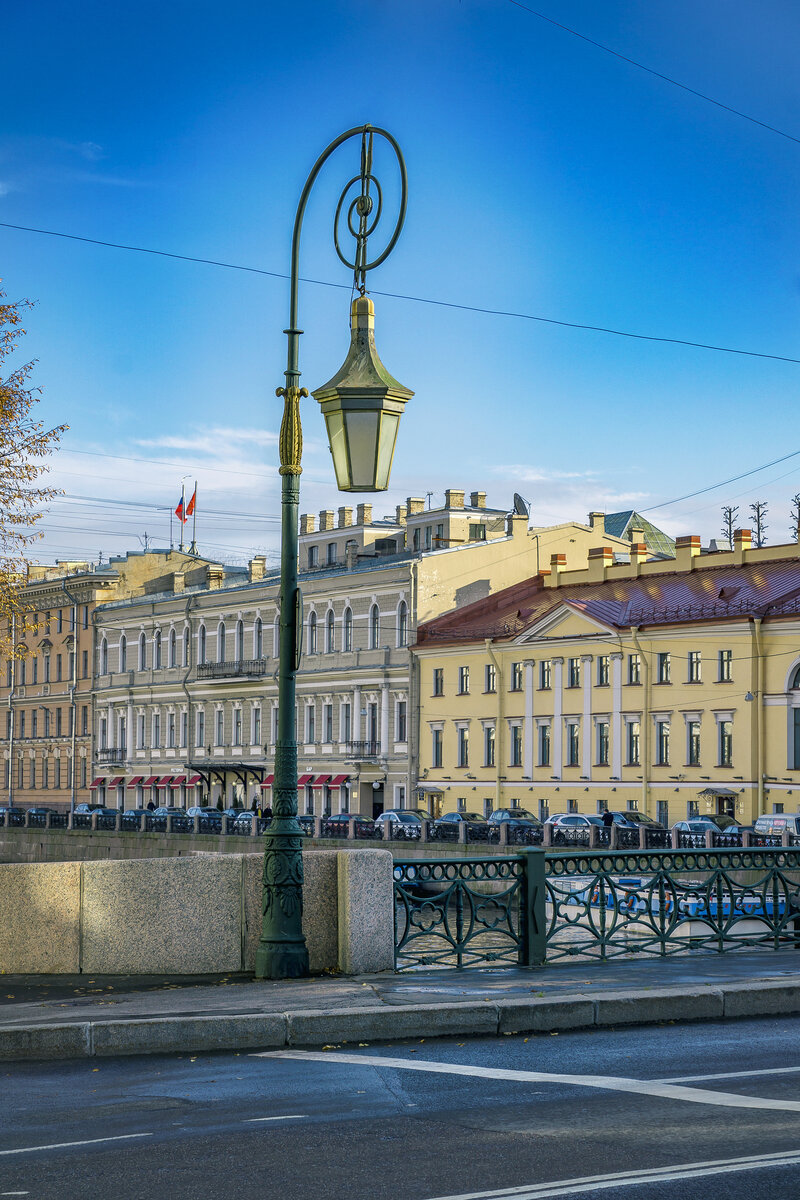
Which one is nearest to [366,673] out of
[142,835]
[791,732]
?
[142,835]

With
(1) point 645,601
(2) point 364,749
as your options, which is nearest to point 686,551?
(1) point 645,601

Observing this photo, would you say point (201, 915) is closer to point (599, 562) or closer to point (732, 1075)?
point (732, 1075)

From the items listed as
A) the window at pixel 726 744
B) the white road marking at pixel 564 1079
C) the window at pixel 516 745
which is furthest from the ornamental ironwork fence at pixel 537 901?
the window at pixel 516 745

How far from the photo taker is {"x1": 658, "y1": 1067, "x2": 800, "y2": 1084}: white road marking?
342 inches

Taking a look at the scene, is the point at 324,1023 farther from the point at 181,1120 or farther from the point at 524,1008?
the point at 181,1120

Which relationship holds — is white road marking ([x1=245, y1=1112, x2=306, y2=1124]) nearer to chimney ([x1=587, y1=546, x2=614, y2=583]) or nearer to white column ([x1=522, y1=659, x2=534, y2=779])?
white column ([x1=522, y1=659, x2=534, y2=779])

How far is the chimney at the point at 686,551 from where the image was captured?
62.2 m

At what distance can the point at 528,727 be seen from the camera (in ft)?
211

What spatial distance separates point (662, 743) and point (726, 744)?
10.2 ft

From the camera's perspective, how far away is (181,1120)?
308 inches

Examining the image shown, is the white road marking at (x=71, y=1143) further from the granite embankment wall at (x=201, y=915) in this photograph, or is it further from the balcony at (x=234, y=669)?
the balcony at (x=234, y=669)

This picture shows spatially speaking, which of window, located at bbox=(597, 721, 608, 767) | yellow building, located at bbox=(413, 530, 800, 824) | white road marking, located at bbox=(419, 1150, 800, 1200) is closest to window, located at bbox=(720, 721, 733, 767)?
yellow building, located at bbox=(413, 530, 800, 824)

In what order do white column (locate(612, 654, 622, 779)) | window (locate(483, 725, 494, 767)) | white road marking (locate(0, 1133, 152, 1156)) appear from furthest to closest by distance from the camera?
window (locate(483, 725, 494, 767))
white column (locate(612, 654, 622, 779))
white road marking (locate(0, 1133, 152, 1156))

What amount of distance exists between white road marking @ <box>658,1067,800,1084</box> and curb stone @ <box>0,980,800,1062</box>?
6.89 ft
